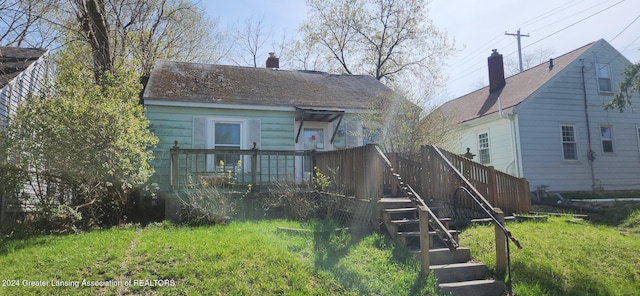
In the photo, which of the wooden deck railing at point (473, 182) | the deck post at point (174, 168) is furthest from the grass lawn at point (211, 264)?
the wooden deck railing at point (473, 182)

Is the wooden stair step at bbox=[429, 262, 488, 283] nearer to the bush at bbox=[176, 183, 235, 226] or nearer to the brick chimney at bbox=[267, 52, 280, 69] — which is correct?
the bush at bbox=[176, 183, 235, 226]

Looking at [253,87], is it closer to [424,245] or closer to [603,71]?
[424,245]

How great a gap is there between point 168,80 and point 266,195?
18.7 feet

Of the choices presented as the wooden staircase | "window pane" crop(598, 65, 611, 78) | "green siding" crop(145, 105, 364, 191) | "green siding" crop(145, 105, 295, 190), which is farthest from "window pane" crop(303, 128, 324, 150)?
"window pane" crop(598, 65, 611, 78)

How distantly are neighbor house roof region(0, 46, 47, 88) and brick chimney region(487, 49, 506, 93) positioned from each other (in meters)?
17.9

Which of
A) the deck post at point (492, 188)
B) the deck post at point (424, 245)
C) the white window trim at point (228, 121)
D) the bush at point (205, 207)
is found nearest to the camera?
the deck post at point (424, 245)

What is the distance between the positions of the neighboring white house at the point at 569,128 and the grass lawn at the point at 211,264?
33.0 feet

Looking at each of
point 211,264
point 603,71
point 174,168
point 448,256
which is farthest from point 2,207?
point 603,71

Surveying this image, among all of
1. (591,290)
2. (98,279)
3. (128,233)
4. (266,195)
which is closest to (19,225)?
(128,233)

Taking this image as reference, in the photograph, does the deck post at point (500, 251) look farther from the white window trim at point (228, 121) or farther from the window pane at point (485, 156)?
the window pane at point (485, 156)

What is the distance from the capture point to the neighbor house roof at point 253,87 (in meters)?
11.8

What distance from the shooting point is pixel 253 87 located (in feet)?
43.4

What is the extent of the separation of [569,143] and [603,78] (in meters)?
3.37

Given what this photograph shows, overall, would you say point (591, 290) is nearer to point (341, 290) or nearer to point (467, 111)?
point (341, 290)
